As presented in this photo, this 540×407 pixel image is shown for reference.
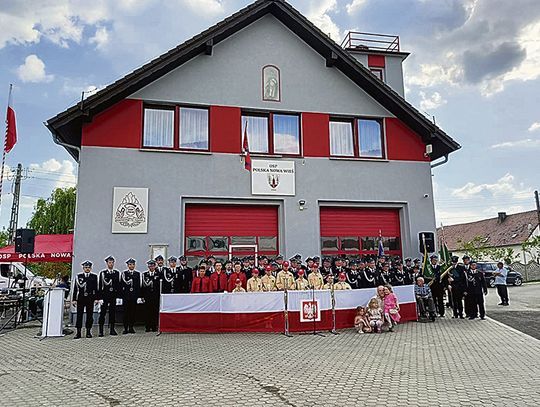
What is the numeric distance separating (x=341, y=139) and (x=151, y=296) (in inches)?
343

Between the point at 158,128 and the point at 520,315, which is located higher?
the point at 158,128

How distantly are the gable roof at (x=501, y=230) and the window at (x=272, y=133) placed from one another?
39902 mm

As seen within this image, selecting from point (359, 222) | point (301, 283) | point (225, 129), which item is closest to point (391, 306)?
point (301, 283)

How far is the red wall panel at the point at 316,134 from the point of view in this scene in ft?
54.5

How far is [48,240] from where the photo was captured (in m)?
19.2

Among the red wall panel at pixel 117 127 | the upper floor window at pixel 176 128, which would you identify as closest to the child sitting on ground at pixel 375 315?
the upper floor window at pixel 176 128

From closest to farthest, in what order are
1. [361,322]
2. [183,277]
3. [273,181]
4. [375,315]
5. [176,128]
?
[361,322] < [375,315] < [183,277] < [176,128] < [273,181]

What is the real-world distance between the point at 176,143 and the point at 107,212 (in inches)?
121

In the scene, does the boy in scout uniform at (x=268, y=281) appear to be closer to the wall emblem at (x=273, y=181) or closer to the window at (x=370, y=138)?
the wall emblem at (x=273, y=181)

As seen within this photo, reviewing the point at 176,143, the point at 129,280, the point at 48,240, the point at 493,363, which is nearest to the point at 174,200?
the point at 176,143

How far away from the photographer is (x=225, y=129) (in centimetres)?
1595

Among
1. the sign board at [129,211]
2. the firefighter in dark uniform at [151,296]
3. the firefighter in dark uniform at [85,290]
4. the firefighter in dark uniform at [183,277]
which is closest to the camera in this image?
the firefighter in dark uniform at [85,290]

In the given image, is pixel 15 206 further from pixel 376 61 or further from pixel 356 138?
pixel 356 138

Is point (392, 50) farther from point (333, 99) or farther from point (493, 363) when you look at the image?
point (493, 363)
